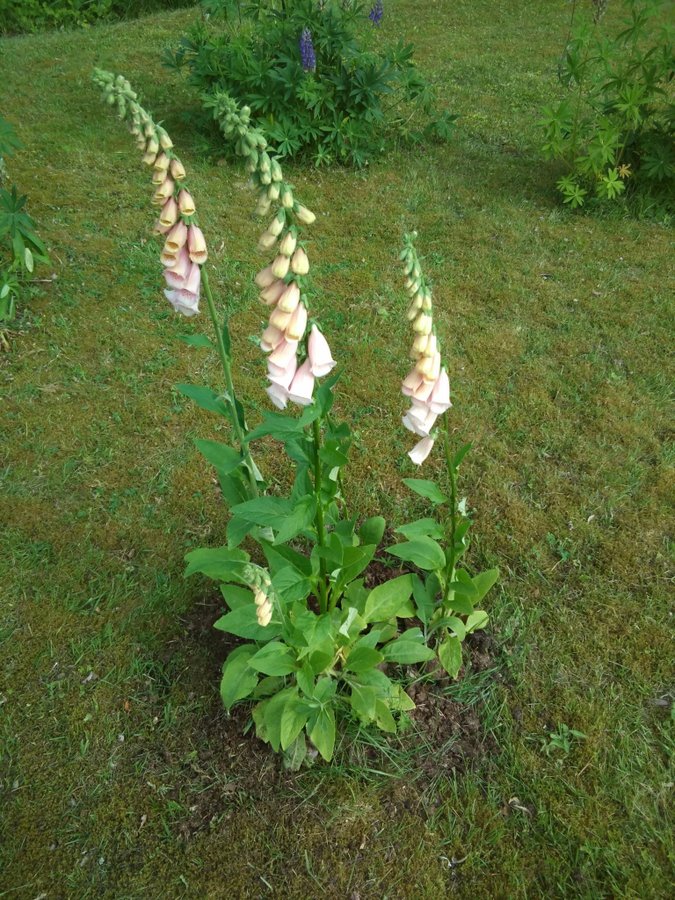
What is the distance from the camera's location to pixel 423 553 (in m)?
2.20

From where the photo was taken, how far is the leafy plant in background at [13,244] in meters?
3.52

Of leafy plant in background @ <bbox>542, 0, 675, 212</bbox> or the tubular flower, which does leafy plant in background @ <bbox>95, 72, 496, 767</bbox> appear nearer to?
the tubular flower

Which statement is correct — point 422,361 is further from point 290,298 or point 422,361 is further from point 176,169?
point 176,169

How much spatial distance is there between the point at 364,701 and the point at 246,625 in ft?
1.52

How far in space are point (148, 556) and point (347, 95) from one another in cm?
433

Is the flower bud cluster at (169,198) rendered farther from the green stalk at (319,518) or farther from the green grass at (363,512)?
the green grass at (363,512)

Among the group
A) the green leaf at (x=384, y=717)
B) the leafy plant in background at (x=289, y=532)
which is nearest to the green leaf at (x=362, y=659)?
the leafy plant in background at (x=289, y=532)

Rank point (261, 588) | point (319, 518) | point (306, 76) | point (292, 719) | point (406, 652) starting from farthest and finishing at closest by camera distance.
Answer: point (306, 76)
point (406, 652)
point (292, 719)
point (319, 518)
point (261, 588)

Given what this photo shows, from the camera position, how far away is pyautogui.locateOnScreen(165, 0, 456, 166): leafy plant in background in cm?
505

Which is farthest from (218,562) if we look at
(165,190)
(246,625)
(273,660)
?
(165,190)

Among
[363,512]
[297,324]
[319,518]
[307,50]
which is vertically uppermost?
[307,50]

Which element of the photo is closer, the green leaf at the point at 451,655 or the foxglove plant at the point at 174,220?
the foxglove plant at the point at 174,220

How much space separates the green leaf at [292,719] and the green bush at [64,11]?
10878mm

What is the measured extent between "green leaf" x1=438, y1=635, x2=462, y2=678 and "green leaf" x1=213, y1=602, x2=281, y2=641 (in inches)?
25.6
